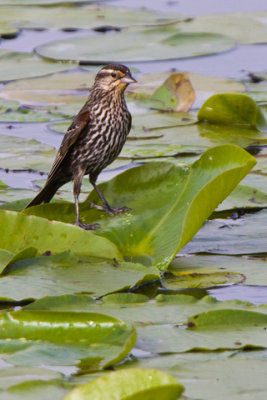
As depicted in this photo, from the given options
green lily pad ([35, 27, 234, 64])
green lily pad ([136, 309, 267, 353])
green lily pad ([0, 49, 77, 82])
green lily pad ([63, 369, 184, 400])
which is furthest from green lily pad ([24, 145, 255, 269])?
green lily pad ([35, 27, 234, 64])

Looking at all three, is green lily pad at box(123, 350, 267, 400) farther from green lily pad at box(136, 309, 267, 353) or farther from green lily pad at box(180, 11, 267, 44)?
green lily pad at box(180, 11, 267, 44)

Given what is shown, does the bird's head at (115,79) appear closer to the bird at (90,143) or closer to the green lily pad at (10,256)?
the bird at (90,143)

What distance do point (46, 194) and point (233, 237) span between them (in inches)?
40.2

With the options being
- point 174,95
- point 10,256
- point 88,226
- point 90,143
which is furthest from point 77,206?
point 174,95

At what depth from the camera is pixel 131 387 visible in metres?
2.52

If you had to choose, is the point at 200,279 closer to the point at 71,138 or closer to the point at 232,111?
the point at 71,138

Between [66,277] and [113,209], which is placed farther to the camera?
[113,209]

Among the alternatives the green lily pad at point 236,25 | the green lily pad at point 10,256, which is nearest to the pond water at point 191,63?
the green lily pad at point 236,25

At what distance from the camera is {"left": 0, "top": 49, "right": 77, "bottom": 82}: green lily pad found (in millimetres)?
7816

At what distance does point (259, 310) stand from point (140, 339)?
1.67 ft

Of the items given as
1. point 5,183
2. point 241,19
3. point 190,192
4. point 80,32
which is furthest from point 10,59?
point 190,192

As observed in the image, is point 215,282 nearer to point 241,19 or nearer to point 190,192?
point 190,192

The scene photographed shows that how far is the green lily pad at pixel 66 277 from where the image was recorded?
12.1 feet

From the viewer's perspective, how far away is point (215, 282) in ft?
12.8
